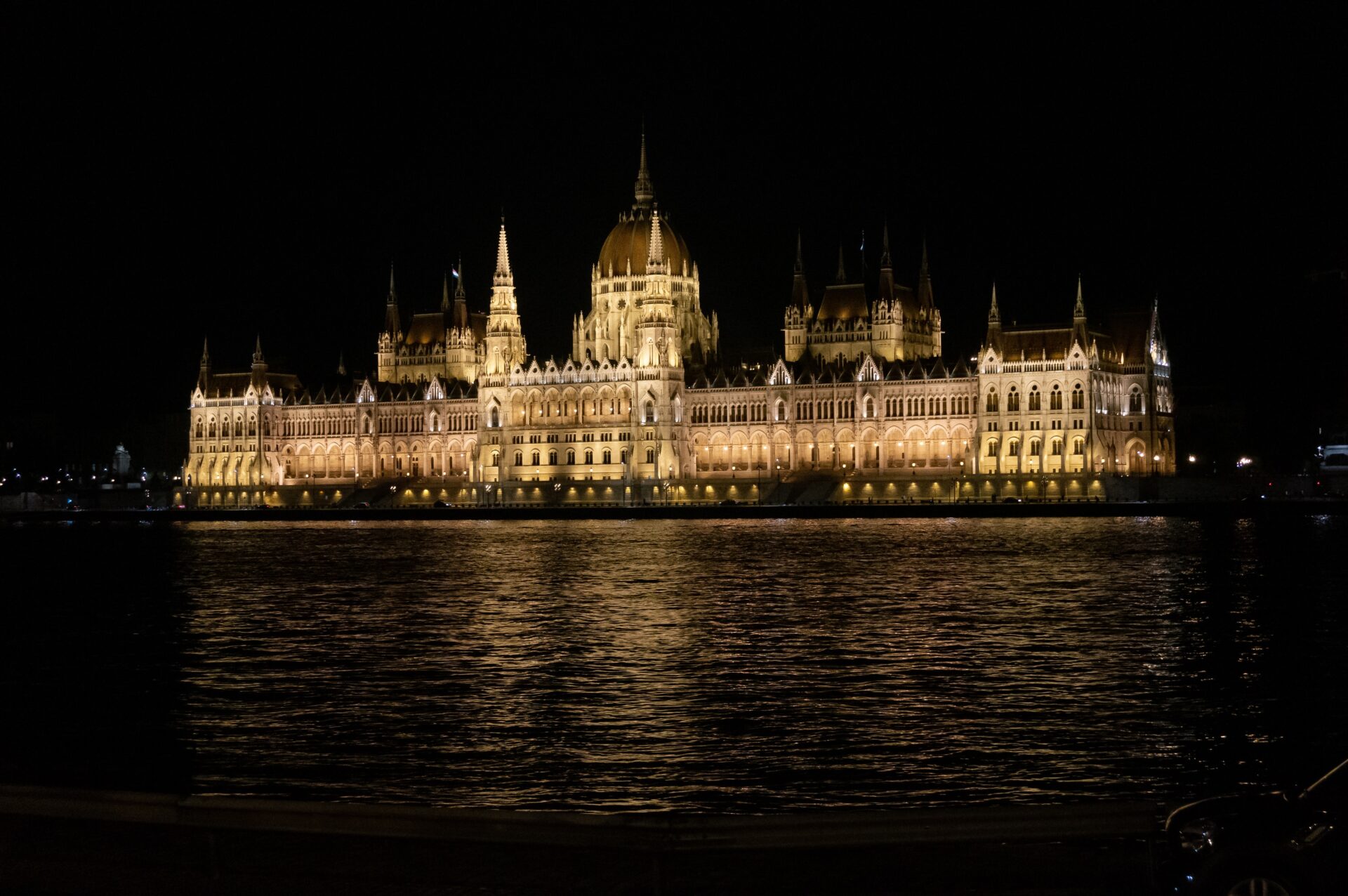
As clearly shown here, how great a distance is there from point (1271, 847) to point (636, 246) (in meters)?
147

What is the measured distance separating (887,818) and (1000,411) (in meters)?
119

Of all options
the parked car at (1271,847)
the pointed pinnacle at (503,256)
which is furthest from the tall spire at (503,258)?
the parked car at (1271,847)

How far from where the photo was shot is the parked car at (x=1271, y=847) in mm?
9641

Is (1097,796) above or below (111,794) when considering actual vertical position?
below

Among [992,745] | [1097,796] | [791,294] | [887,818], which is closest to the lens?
[887,818]

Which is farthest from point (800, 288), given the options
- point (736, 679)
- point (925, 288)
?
point (736, 679)

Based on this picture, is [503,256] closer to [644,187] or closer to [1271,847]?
[644,187]

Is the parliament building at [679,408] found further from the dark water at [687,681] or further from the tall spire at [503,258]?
the dark water at [687,681]

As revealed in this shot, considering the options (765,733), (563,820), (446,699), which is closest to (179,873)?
(563,820)

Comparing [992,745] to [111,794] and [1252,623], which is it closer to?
[111,794]

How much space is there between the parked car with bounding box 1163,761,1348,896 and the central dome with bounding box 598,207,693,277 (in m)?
143

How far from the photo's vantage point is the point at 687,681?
3034 cm

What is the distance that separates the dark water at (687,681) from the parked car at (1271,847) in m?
8.62

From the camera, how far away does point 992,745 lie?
890 inches
